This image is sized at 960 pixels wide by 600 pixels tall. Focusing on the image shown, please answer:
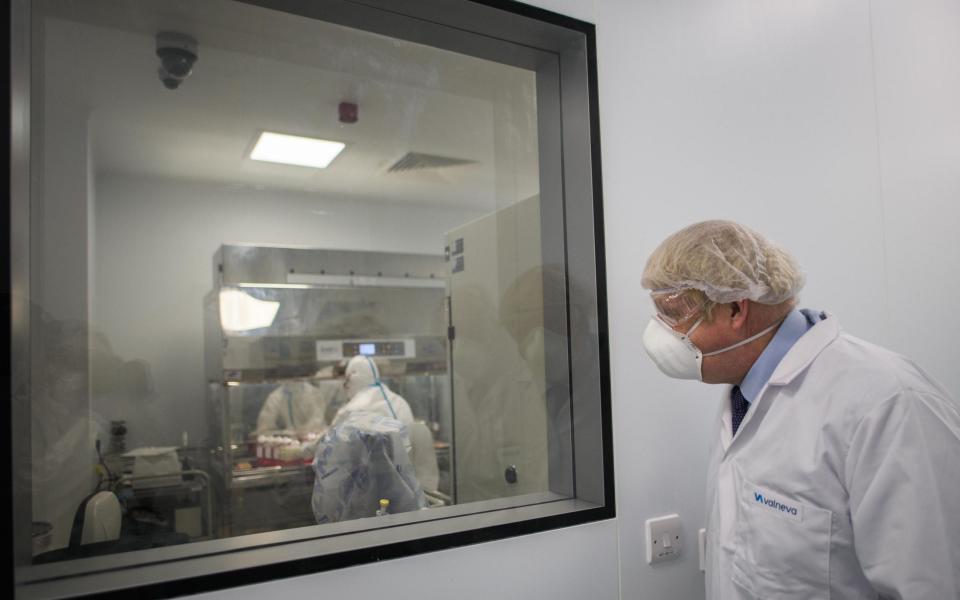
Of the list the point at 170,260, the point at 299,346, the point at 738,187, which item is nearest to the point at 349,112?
the point at 170,260

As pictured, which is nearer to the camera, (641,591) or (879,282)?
(641,591)

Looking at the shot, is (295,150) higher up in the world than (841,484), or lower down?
higher up

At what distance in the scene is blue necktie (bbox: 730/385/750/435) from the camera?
125cm

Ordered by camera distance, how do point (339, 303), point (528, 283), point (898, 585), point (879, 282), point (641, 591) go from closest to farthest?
point (898, 585) → point (641, 591) → point (528, 283) → point (879, 282) → point (339, 303)

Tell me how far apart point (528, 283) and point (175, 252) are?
80 cm

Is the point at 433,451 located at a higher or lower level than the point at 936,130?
lower

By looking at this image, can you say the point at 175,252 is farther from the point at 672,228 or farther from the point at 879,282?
the point at 879,282

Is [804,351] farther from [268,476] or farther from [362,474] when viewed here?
[268,476]

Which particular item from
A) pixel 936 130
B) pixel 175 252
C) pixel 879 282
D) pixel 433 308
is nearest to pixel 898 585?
pixel 879 282

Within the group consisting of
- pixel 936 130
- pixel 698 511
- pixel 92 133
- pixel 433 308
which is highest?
pixel 936 130

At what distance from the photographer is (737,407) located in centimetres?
126

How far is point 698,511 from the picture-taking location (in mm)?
1437

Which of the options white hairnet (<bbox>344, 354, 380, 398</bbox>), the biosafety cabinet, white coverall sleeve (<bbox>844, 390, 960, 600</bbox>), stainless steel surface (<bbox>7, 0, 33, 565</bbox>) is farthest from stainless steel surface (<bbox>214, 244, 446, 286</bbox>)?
white coverall sleeve (<bbox>844, 390, 960, 600</bbox>)

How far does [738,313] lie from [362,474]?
83 cm
